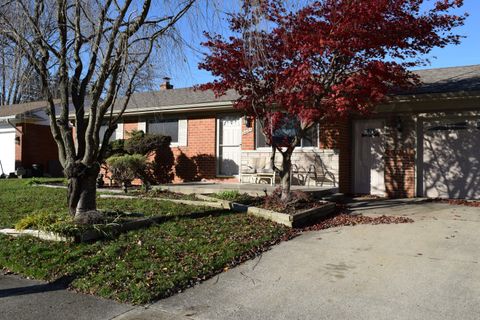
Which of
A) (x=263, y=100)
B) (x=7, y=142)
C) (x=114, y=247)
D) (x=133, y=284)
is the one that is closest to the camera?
(x=133, y=284)

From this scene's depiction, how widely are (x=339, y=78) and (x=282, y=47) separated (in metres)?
1.31

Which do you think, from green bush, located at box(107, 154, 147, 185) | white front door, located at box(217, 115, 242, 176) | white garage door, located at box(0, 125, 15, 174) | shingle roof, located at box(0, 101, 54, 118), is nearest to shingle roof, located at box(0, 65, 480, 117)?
white front door, located at box(217, 115, 242, 176)

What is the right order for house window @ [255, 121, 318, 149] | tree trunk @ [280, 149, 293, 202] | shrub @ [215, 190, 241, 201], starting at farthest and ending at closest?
house window @ [255, 121, 318, 149], shrub @ [215, 190, 241, 201], tree trunk @ [280, 149, 293, 202]

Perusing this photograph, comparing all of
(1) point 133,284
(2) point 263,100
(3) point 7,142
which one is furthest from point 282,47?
(3) point 7,142

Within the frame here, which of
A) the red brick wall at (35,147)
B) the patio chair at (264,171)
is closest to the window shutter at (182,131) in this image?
the patio chair at (264,171)

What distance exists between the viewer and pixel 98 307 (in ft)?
15.2

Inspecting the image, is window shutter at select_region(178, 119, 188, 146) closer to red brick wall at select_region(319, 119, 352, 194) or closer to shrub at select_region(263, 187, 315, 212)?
red brick wall at select_region(319, 119, 352, 194)

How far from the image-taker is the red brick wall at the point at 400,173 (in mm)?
11750

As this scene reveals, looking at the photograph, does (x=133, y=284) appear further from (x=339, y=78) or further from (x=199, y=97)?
(x=199, y=97)

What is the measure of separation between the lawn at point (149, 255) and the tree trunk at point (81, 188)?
0.85m

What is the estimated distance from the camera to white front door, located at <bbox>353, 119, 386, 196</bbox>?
483 inches

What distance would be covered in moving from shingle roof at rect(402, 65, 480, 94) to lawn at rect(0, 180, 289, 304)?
6.19 m

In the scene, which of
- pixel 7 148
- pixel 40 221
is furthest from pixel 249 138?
pixel 7 148

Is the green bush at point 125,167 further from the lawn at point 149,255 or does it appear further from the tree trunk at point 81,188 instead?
the tree trunk at point 81,188
